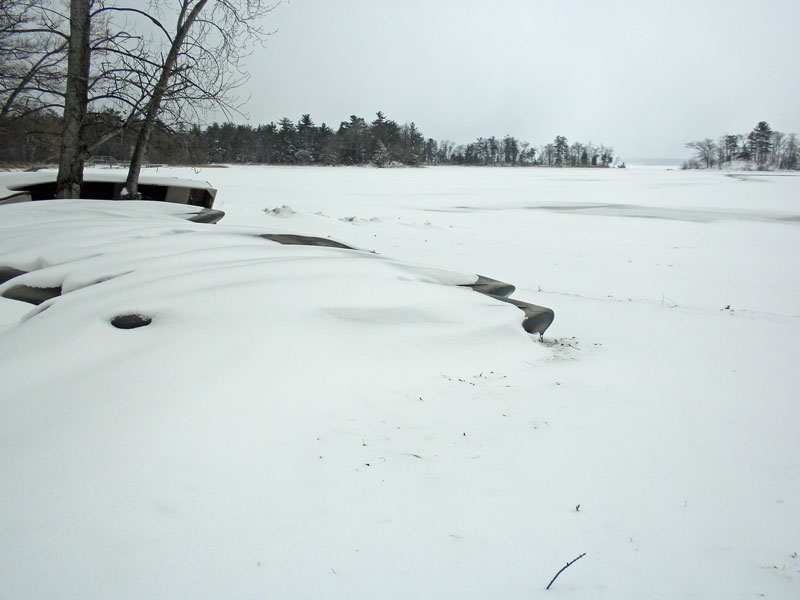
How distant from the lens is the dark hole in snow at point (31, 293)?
333 centimetres

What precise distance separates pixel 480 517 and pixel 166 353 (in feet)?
5.35

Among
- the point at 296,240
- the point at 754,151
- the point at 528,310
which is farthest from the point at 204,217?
the point at 754,151

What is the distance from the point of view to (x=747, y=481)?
2018mm

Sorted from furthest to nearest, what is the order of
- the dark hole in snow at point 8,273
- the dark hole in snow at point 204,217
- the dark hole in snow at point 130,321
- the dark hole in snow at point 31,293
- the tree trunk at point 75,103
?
the tree trunk at point 75,103 < the dark hole in snow at point 204,217 < the dark hole in snow at point 8,273 < the dark hole in snow at point 31,293 < the dark hole in snow at point 130,321

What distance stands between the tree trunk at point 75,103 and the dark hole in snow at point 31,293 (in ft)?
15.6

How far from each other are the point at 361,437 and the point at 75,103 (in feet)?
25.5

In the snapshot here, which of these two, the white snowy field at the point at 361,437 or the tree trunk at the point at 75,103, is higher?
the tree trunk at the point at 75,103

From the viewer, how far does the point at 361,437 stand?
80.4 inches

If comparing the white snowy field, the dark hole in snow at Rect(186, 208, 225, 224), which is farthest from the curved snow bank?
the dark hole in snow at Rect(186, 208, 225, 224)

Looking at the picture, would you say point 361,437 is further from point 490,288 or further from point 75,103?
point 75,103

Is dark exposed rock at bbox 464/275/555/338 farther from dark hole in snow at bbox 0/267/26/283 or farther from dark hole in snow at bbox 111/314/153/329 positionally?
dark hole in snow at bbox 0/267/26/283

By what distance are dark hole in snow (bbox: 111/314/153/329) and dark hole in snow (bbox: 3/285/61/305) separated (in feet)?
3.87

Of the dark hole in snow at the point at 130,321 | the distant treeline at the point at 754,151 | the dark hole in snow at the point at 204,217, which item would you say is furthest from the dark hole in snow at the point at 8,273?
the distant treeline at the point at 754,151

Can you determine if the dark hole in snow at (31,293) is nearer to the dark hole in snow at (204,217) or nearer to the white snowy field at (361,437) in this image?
the white snowy field at (361,437)
